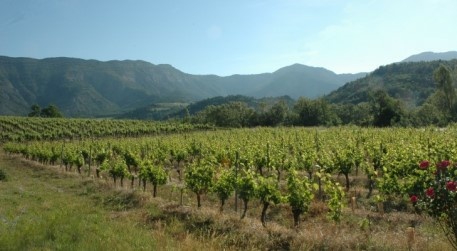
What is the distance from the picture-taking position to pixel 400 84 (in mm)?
161500

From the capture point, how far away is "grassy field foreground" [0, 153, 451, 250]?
8922mm

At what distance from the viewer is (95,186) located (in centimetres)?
1950

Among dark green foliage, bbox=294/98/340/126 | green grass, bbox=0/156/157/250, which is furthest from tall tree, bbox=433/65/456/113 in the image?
green grass, bbox=0/156/157/250

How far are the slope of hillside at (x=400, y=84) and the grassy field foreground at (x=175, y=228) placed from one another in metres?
134

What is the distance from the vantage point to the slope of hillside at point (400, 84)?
481 ft

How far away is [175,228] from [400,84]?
169 meters

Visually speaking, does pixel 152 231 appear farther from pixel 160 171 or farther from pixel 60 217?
pixel 160 171

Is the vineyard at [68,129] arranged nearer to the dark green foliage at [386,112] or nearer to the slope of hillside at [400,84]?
the dark green foliage at [386,112]

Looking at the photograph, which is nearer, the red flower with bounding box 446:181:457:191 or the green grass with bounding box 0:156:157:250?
the red flower with bounding box 446:181:457:191

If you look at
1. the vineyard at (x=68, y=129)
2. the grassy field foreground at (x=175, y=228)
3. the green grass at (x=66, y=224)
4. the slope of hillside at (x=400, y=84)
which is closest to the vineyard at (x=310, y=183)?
the grassy field foreground at (x=175, y=228)

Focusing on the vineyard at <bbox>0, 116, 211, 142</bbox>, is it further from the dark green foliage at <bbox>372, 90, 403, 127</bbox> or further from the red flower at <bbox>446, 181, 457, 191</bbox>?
the red flower at <bbox>446, 181, 457, 191</bbox>

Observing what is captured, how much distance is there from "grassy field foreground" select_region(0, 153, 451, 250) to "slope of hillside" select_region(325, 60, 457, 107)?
134 m

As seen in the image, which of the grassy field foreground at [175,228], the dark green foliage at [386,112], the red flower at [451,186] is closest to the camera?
the red flower at [451,186]

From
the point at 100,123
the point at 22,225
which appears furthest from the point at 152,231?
the point at 100,123
